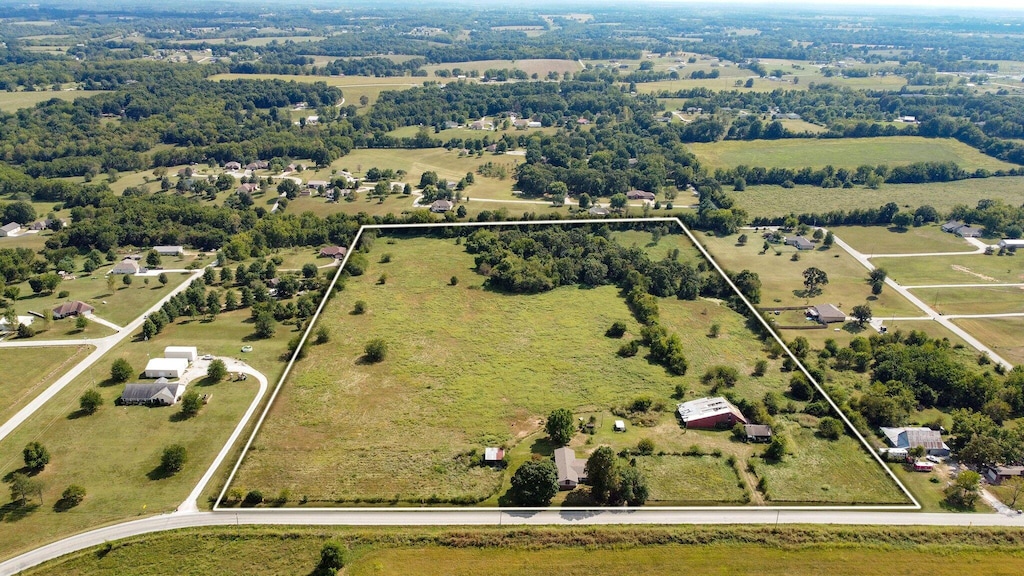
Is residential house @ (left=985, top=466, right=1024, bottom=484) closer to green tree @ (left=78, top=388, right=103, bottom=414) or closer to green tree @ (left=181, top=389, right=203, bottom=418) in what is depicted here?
green tree @ (left=181, top=389, right=203, bottom=418)

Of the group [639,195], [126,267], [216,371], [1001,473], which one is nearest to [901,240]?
[639,195]

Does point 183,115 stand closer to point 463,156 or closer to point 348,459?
point 463,156

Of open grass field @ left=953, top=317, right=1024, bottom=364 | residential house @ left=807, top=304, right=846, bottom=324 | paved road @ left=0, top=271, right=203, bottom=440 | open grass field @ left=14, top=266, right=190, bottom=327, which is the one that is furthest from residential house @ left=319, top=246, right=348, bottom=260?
open grass field @ left=953, top=317, right=1024, bottom=364

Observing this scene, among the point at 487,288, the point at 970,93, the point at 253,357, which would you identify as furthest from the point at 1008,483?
the point at 970,93

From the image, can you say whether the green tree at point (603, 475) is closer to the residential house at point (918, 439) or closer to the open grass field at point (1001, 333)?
the residential house at point (918, 439)

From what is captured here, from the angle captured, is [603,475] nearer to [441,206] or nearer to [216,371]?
[216,371]

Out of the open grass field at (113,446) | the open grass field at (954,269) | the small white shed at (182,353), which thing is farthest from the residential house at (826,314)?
the small white shed at (182,353)
